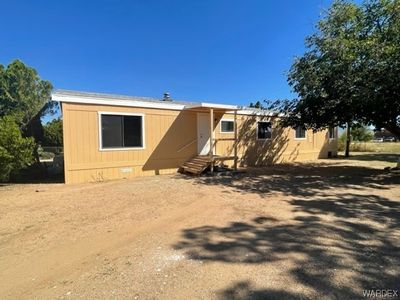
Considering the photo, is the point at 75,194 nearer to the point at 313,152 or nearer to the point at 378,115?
the point at 378,115

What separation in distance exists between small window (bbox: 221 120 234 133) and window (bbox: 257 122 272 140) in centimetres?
192

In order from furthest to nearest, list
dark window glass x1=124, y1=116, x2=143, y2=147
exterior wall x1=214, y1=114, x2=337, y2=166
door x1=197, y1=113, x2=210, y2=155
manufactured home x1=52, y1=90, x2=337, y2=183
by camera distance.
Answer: exterior wall x1=214, y1=114, x2=337, y2=166
door x1=197, y1=113, x2=210, y2=155
dark window glass x1=124, y1=116, x2=143, y2=147
manufactured home x1=52, y1=90, x2=337, y2=183

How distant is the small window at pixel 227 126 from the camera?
1274cm

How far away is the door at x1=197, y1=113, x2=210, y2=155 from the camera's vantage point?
39.1 ft

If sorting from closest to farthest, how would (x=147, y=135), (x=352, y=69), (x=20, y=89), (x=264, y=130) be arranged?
(x=352, y=69) → (x=147, y=135) → (x=264, y=130) → (x=20, y=89)

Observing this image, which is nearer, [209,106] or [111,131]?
[111,131]

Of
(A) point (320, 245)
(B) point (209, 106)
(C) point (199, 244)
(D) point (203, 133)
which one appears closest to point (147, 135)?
(B) point (209, 106)

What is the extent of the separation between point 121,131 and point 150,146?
4.21ft

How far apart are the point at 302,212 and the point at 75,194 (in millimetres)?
5793

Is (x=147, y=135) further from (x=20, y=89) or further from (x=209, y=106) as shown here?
(x=20, y=89)

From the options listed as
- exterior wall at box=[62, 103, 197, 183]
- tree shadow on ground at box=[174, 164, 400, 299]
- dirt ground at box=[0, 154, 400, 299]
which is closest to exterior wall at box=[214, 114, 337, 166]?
exterior wall at box=[62, 103, 197, 183]

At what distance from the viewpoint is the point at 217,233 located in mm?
4234

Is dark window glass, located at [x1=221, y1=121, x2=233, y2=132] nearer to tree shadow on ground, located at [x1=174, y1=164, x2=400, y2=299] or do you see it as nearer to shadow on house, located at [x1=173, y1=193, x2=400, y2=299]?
tree shadow on ground, located at [x1=174, y1=164, x2=400, y2=299]

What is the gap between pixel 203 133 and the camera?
39.6 feet
